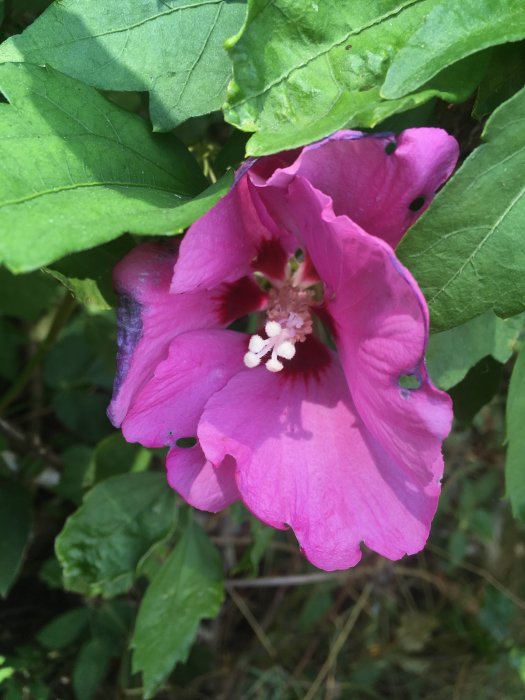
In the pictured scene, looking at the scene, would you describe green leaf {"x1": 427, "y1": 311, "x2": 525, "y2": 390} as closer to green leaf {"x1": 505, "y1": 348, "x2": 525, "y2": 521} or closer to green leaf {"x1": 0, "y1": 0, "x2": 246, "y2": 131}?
green leaf {"x1": 505, "y1": 348, "x2": 525, "y2": 521}

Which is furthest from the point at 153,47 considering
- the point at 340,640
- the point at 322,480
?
the point at 340,640

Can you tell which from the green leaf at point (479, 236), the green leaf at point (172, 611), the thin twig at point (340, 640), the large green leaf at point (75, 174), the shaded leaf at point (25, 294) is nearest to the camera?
the large green leaf at point (75, 174)

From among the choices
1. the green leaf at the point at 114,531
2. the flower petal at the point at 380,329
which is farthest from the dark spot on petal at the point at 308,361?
the green leaf at the point at 114,531

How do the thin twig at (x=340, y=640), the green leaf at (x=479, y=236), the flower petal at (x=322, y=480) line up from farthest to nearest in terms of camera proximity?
1. the thin twig at (x=340, y=640)
2. the flower petal at (x=322, y=480)
3. the green leaf at (x=479, y=236)

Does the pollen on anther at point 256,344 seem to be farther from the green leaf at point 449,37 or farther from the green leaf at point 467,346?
the green leaf at point 449,37

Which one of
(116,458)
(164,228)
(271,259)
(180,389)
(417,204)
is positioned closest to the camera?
(164,228)

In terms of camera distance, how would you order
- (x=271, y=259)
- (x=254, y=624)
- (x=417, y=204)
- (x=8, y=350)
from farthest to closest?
1. (x=254, y=624)
2. (x=8, y=350)
3. (x=271, y=259)
4. (x=417, y=204)

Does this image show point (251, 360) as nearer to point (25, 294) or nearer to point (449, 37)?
point (449, 37)
